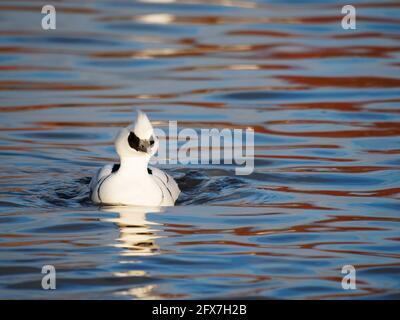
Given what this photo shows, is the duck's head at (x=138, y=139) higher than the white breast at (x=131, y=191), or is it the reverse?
the duck's head at (x=138, y=139)

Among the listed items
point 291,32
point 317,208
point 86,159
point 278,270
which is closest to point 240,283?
point 278,270

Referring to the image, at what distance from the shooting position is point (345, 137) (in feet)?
46.2

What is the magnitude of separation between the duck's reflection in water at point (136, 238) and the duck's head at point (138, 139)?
0.57 m

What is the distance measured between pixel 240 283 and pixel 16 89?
8.46 metres

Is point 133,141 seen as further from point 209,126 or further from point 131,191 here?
point 209,126

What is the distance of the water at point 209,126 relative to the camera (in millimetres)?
9141

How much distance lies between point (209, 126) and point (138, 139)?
12.2ft

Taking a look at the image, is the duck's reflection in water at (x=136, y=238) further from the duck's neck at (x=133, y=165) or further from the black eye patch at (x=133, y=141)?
the black eye patch at (x=133, y=141)

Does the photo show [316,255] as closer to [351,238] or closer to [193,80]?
[351,238]

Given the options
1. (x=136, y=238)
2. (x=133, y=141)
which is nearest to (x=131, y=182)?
(x=133, y=141)

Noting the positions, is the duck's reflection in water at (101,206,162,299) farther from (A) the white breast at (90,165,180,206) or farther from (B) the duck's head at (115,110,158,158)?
(B) the duck's head at (115,110,158,158)

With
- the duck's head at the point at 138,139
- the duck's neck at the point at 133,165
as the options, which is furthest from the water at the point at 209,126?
the duck's head at the point at 138,139

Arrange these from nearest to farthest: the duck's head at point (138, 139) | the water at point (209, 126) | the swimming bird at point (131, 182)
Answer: the water at point (209, 126) < the duck's head at point (138, 139) < the swimming bird at point (131, 182)

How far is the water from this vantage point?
9.14m
